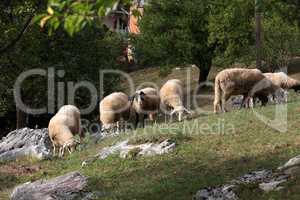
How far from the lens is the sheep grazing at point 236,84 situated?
859 inches

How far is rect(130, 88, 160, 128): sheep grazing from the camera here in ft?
77.8

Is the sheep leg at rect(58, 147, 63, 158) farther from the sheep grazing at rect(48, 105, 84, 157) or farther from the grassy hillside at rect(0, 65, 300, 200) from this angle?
the grassy hillside at rect(0, 65, 300, 200)

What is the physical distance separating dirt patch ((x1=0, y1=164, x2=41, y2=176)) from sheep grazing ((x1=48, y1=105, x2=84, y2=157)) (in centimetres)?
131

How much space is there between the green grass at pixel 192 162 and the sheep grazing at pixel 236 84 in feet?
10.2

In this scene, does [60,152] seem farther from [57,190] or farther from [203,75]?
[203,75]

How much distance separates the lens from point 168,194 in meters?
12.0

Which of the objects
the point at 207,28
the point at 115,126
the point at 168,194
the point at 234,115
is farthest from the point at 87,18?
the point at 207,28

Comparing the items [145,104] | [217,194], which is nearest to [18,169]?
[145,104]

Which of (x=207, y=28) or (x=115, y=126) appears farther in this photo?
(x=207, y=28)

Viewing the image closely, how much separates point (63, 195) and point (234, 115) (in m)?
7.66

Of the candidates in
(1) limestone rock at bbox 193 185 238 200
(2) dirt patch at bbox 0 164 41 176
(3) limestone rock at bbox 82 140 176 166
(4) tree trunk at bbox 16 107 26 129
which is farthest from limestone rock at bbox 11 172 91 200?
(4) tree trunk at bbox 16 107 26 129

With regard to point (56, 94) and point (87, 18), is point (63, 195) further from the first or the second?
point (56, 94)

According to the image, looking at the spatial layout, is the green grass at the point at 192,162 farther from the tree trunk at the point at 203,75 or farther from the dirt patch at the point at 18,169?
the tree trunk at the point at 203,75

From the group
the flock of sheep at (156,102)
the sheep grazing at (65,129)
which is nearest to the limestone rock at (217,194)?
the sheep grazing at (65,129)
